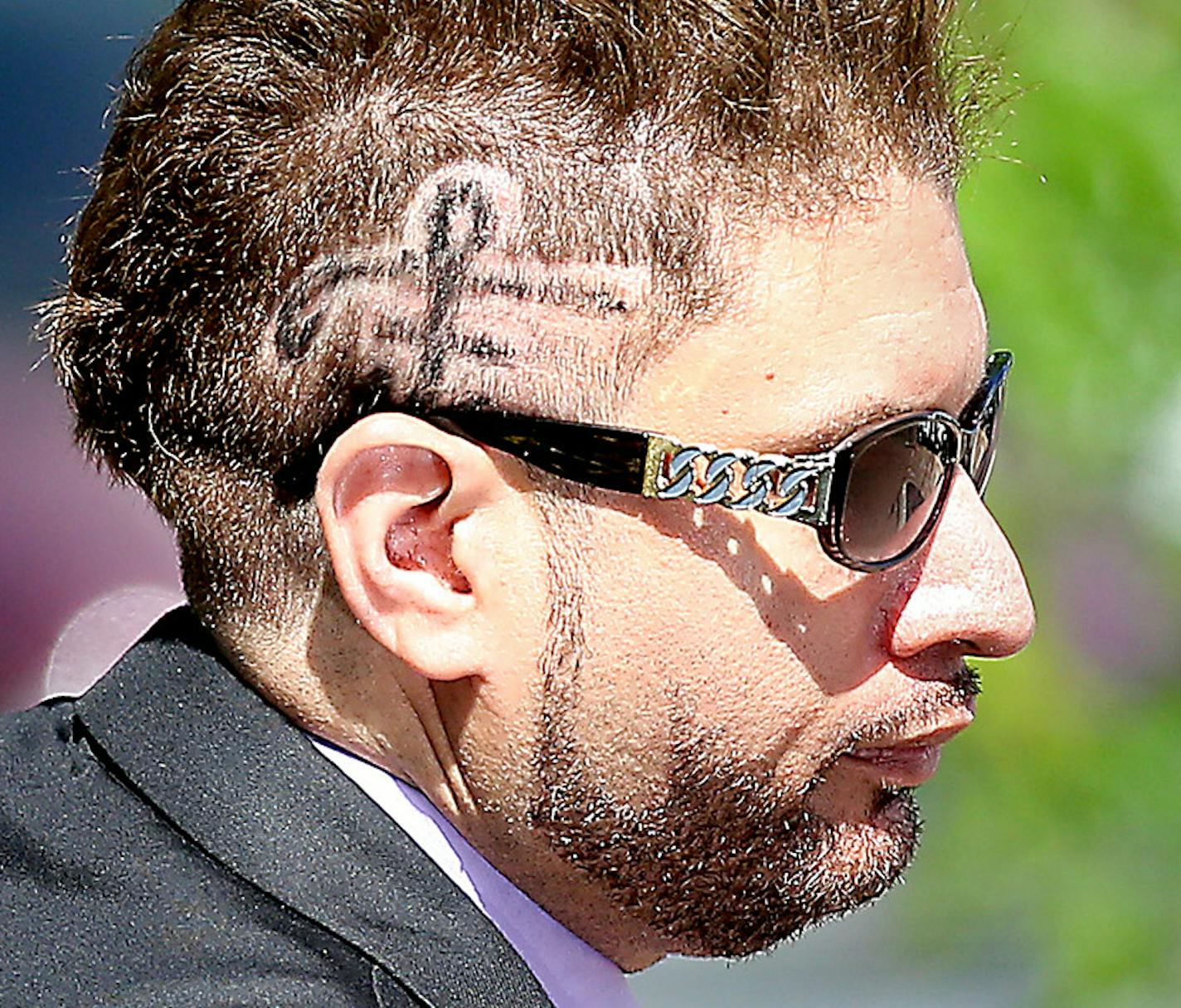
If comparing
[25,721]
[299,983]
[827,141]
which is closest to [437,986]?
[299,983]

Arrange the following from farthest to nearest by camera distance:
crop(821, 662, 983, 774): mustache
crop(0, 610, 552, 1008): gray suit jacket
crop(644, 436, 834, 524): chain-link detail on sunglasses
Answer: crop(821, 662, 983, 774): mustache
crop(644, 436, 834, 524): chain-link detail on sunglasses
crop(0, 610, 552, 1008): gray suit jacket

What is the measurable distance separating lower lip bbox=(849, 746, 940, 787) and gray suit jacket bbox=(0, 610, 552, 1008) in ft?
1.27

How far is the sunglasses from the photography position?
1.43 m

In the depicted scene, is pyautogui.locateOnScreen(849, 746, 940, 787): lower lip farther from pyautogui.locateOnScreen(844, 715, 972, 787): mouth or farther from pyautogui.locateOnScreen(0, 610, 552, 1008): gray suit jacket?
pyautogui.locateOnScreen(0, 610, 552, 1008): gray suit jacket

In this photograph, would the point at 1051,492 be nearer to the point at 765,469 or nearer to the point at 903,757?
the point at 903,757

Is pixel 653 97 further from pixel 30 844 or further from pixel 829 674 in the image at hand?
pixel 30 844

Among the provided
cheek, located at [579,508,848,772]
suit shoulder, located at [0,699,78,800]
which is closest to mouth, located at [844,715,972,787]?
cheek, located at [579,508,848,772]

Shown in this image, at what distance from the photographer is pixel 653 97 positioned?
4.69ft

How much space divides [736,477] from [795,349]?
0.12m

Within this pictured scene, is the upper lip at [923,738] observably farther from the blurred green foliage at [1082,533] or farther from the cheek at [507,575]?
the blurred green foliage at [1082,533]

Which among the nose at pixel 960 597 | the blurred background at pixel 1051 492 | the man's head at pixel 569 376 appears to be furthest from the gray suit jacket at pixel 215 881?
the blurred background at pixel 1051 492

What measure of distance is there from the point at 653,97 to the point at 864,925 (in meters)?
2.25

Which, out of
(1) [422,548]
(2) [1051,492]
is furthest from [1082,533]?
(1) [422,548]

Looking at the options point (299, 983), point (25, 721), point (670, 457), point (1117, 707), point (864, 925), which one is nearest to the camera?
point (299, 983)
